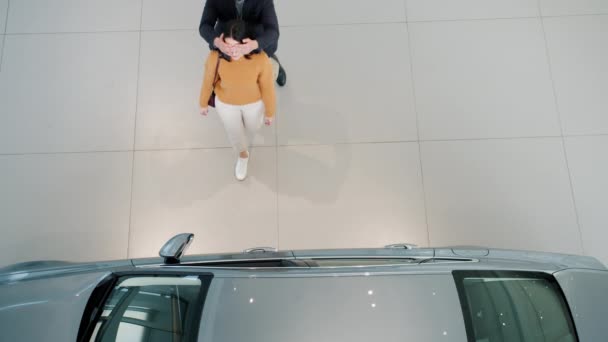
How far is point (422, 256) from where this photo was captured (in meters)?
1.49

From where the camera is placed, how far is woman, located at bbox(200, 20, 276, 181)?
1.51m

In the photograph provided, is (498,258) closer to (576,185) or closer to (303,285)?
(303,285)

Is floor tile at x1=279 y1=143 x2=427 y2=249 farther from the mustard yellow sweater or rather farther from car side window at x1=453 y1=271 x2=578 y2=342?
car side window at x1=453 y1=271 x2=578 y2=342

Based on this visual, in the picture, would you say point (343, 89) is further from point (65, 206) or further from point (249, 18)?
point (65, 206)

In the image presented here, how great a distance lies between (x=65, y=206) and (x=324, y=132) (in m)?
1.85

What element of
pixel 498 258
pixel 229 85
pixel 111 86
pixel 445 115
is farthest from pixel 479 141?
pixel 111 86

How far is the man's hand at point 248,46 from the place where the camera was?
150cm

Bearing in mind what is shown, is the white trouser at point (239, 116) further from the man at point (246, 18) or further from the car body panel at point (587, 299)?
the car body panel at point (587, 299)

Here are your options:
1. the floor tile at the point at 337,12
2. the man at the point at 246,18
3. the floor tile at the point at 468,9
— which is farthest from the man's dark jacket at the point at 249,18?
the floor tile at the point at 468,9

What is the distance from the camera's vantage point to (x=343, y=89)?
8.81ft

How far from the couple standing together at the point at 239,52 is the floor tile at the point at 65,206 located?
1110 mm

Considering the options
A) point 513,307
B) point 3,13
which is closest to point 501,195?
point 513,307

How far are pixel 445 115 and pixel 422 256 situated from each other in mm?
1489

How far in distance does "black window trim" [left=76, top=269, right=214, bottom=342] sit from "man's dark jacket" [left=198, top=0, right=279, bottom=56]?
1.01 m
